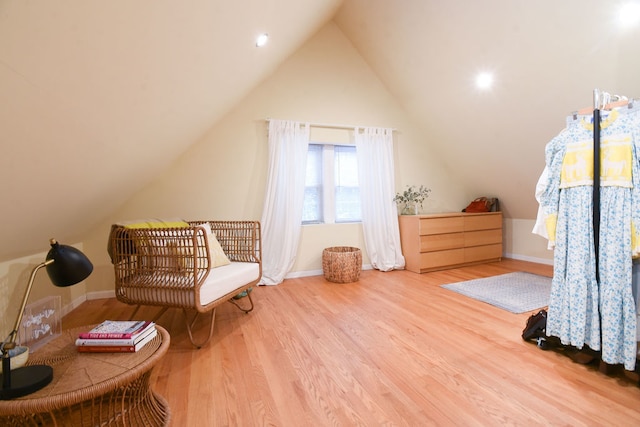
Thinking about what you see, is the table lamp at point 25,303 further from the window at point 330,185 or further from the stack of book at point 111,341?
the window at point 330,185

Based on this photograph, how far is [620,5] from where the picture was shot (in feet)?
6.38

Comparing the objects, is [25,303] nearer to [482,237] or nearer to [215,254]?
[215,254]

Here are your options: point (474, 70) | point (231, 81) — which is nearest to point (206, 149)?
point (231, 81)

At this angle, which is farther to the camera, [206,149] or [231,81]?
[206,149]

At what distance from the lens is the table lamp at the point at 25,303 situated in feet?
2.78

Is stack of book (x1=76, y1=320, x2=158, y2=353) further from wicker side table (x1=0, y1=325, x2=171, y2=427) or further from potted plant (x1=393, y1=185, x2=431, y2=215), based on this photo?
potted plant (x1=393, y1=185, x2=431, y2=215)

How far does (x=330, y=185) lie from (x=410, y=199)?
1.13 metres

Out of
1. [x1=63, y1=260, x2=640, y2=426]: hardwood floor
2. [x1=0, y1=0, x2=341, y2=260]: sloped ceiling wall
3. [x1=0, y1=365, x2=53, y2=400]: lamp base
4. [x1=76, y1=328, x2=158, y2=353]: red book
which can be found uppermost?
[x1=0, y1=0, x2=341, y2=260]: sloped ceiling wall

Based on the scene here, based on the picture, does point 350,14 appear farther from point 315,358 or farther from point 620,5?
point 315,358

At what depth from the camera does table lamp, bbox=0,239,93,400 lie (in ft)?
2.78

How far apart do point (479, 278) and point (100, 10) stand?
3.79 metres

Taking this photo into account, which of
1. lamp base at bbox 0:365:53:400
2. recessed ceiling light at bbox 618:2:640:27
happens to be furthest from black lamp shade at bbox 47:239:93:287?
recessed ceiling light at bbox 618:2:640:27

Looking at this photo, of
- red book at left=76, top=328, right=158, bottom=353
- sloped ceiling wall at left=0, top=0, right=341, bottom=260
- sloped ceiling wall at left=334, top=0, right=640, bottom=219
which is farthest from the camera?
sloped ceiling wall at left=334, top=0, right=640, bottom=219

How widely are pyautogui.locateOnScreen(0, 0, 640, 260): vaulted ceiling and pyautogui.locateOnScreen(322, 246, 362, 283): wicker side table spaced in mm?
1930
